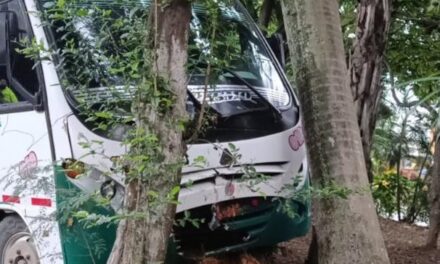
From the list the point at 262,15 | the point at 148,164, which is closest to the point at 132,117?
the point at 148,164

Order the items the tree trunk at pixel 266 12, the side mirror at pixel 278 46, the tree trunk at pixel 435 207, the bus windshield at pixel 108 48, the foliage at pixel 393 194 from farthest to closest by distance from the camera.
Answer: the foliage at pixel 393 194, the tree trunk at pixel 266 12, the tree trunk at pixel 435 207, the side mirror at pixel 278 46, the bus windshield at pixel 108 48

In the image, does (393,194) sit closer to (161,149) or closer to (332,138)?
(332,138)

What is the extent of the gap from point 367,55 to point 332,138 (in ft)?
4.07

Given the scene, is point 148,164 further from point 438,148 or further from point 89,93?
point 438,148

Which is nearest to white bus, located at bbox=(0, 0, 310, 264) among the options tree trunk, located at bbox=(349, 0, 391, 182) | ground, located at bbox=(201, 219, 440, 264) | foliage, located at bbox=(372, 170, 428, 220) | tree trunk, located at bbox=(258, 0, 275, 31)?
ground, located at bbox=(201, 219, 440, 264)

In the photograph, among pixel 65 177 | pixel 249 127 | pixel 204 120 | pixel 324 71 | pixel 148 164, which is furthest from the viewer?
pixel 249 127

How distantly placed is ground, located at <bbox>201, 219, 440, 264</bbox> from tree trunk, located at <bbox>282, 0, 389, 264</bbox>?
0.85 meters

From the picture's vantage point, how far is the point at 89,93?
390 cm

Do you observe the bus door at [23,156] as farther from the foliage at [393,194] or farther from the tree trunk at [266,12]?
the foliage at [393,194]

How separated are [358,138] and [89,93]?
1.87 meters

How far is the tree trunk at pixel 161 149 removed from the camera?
10.5 ft

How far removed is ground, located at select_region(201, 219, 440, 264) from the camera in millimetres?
5021

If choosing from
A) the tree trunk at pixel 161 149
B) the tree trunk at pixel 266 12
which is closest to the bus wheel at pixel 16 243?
the tree trunk at pixel 161 149

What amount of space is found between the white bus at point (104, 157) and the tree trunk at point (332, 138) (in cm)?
36
